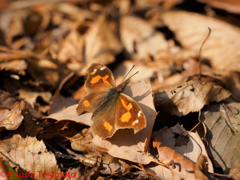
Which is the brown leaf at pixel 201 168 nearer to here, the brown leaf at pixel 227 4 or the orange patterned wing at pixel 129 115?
the orange patterned wing at pixel 129 115

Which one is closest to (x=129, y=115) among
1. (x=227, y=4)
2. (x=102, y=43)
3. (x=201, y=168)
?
(x=201, y=168)

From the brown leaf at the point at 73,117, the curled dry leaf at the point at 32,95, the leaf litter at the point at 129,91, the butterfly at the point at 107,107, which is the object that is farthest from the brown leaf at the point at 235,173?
the curled dry leaf at the point at 32,95

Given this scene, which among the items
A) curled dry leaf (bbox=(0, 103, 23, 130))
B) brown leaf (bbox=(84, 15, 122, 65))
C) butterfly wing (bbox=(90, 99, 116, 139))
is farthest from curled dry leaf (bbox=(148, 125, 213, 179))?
brown leaf (bbox=(84, 15, 122, 65))

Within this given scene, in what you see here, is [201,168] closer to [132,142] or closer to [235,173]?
[235,173]

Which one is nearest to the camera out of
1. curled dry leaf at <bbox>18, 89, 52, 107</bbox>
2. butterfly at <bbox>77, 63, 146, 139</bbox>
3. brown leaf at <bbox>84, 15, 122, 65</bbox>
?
butterfly at <bbox>77, 63, 146, 139</bbox>

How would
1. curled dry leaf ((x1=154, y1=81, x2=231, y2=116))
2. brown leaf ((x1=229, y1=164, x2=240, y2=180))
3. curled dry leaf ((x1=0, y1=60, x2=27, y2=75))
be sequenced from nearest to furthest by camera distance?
brown leaf ((x1=229, y1=164, x2=240, y2=180)) → curled dry leaf ((x1=154, y1=81, x2=231, y2=116)) → curled dry leaf ((x1=0, y1=60, x2=27, y2=75))

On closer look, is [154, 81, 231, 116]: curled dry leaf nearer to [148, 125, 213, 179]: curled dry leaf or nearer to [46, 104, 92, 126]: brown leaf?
[148, 125, 213, 179]: curled dry leaf

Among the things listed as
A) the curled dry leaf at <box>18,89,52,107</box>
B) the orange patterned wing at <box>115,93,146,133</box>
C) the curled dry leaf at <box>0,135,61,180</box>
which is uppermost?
the orange patterned wing at <box>115,93,146,133</box>
